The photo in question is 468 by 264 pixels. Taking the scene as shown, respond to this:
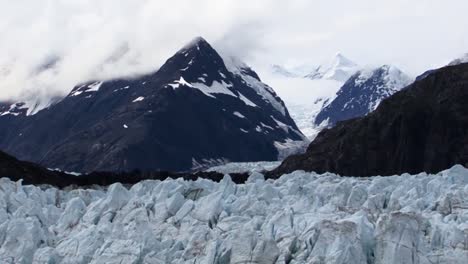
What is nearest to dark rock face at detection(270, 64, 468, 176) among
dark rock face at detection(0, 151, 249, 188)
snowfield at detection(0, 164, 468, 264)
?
dark rock face at detection(0, 151, 249, 188)

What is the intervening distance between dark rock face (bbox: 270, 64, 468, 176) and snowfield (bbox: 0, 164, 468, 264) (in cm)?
10700

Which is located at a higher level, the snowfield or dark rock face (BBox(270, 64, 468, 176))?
dark rock face (BBox(270, 64, 468, 176))

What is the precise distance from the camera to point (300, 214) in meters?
43.0

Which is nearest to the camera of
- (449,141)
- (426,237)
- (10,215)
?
(426,237)

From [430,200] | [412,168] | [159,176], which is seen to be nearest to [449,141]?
[412,168]

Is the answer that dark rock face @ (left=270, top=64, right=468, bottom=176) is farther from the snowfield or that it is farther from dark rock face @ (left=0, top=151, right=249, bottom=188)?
the snowfield

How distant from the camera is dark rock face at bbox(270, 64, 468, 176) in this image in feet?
527

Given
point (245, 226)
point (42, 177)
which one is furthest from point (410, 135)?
point (245, 226)

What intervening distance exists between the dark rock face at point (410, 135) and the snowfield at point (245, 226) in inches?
4212

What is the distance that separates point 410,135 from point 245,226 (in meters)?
133

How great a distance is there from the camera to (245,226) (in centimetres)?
3850

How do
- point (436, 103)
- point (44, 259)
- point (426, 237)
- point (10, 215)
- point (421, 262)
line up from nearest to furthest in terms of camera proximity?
1. point (421, 262)
2. point (426, 237)
3. point (44, 259)
4. point (10, 215)
5. point (436, 103)

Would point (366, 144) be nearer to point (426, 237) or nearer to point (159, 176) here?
point (159, 176)

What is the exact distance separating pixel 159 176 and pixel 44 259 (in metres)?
136
